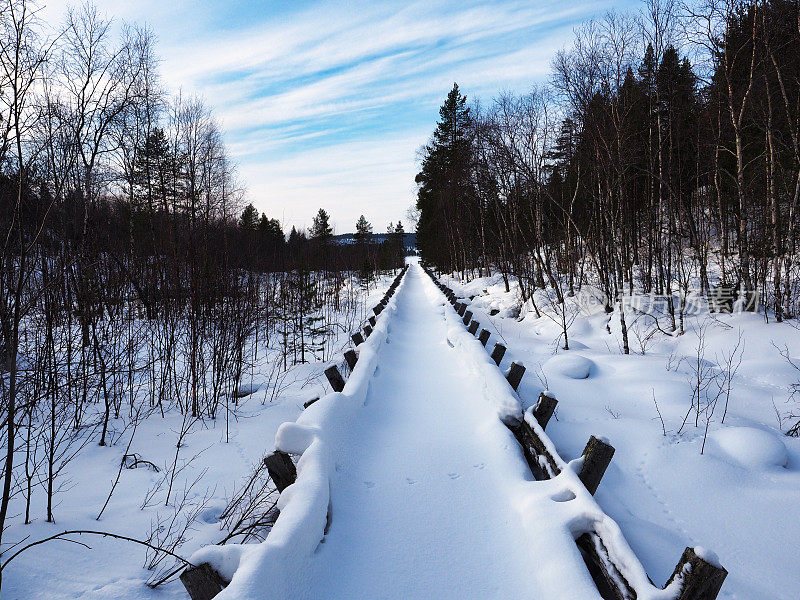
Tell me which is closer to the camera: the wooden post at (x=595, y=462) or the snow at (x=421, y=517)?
the snow at (x=421, y=517)

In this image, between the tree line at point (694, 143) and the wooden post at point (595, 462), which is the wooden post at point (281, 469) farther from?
the tree line at point (694, 143)

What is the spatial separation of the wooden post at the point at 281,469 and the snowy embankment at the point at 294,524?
0.07 m

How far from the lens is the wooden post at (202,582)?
1.73m

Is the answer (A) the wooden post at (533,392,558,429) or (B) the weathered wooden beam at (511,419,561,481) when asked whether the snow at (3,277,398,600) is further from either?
(A) the wooden post at (533,392,558,429)

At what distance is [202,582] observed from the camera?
1738 millimetres

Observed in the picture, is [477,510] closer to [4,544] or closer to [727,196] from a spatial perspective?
[4,544]

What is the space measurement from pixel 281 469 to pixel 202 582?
3.52 ft

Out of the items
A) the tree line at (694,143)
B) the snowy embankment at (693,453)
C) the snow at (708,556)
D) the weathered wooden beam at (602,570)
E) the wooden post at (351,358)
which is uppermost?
the tree line at (694,143)

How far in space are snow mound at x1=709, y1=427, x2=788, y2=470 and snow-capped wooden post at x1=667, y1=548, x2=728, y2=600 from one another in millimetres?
2744

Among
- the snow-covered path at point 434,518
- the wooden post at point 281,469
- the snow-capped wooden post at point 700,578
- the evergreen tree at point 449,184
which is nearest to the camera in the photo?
the snow-capped wooden post at point 700,578

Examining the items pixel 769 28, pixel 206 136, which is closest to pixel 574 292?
pixel 769 28

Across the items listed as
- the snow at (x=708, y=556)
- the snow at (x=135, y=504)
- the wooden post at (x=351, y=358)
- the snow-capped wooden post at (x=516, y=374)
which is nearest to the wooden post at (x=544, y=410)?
the snow-capped wooden post at (x=516, y=374)

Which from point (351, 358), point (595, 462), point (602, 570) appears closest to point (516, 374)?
point (595, 462)

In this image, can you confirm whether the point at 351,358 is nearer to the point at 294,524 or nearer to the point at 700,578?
the point at 294,524
